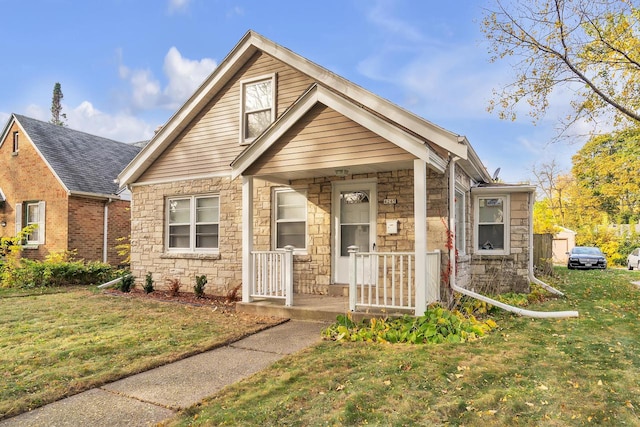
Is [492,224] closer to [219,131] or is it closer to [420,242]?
[420,242]

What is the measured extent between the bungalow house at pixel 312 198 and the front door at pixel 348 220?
2 centimetres

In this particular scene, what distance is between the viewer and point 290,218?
8.94 meters

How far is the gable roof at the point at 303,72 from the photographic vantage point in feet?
22.6

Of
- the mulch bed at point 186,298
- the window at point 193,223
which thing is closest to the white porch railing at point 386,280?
the mulch bed at point 186,298

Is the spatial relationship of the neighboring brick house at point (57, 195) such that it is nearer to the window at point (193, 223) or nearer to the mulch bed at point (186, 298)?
the mulch bed at point (186, 298)

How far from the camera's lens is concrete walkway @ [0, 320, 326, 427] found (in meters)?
3.29

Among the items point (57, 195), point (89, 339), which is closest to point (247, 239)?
point (89, 339)

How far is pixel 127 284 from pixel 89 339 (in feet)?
16.1

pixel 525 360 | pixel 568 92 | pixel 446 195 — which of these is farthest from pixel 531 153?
pixel 525 360

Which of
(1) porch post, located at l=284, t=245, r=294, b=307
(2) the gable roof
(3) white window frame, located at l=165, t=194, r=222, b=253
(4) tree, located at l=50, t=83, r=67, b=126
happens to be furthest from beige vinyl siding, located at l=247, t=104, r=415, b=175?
(4) tree, located at l=50, t=83, r=67, b=126

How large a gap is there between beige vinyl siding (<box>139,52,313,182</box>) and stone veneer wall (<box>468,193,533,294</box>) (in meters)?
6.07

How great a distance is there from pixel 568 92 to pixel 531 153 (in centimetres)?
2570

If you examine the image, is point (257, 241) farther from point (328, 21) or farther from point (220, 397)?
point (328, 21)

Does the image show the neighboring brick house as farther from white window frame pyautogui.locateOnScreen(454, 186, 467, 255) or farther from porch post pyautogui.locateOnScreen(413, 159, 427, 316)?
porch post pyautogui.locateOnScreen(413, 159, 427, 316)
